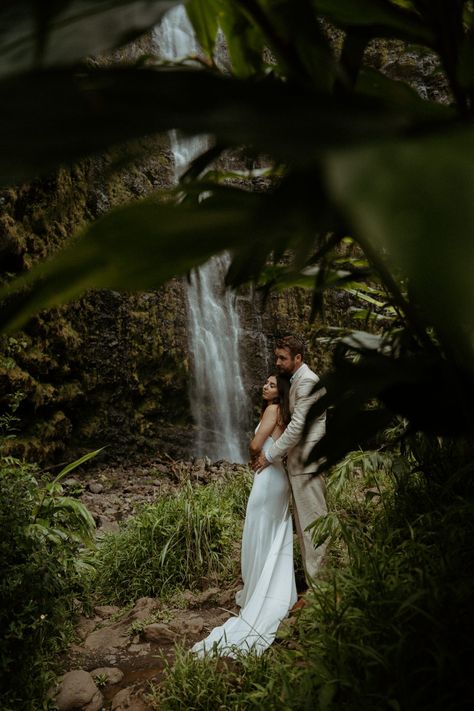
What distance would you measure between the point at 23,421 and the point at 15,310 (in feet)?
25.7

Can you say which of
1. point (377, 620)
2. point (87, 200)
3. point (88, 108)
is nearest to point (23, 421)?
point (87, 200)

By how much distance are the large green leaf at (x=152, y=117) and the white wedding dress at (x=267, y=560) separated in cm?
348

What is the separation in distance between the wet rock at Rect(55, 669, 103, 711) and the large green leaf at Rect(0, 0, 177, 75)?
313 cm

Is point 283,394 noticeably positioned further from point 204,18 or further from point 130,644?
point 204,18

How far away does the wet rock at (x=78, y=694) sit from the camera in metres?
2.76

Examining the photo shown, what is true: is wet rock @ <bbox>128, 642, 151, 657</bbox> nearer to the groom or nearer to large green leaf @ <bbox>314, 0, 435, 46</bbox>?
the groom

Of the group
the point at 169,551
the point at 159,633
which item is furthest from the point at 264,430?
the point at 159,633

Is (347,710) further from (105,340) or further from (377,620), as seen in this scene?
(105,340)

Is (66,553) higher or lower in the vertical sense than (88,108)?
lower

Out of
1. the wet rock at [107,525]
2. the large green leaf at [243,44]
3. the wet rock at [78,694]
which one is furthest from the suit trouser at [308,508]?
the large green leaf at [243,44]

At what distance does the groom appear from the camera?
145 inches

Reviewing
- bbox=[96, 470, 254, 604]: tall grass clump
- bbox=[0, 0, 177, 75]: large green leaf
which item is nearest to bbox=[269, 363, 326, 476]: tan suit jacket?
bbox=[96, 470, 254, 604]: tall grass clump

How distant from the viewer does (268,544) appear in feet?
12.7

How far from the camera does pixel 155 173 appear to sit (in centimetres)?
1034
